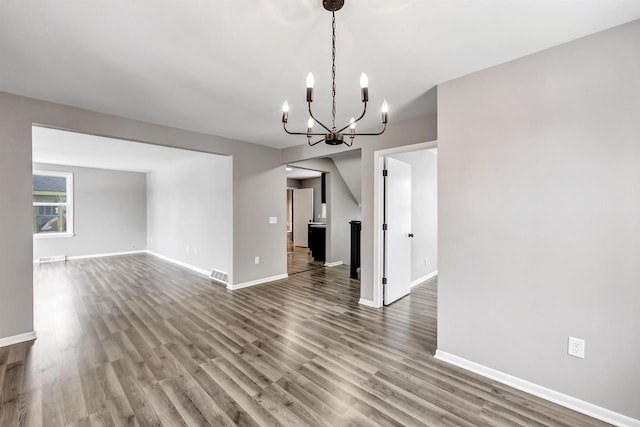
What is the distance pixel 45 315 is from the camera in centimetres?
340

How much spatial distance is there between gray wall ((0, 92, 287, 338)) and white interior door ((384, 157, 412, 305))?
94.8 inches

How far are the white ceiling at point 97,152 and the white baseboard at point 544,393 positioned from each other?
17.6 feet

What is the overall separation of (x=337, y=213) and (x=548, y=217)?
476 centimetres

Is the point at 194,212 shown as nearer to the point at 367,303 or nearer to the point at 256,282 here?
the point at 256,282

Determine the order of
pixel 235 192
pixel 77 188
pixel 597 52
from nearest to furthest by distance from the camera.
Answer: pixel 597 52 < pixel 235 192 < pixel 77 188

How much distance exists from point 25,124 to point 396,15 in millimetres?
3733

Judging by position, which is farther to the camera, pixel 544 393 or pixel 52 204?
pixel 52 204

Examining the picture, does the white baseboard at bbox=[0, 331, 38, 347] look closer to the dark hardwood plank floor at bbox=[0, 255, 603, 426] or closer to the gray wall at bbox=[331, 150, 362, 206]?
the dark hardwood plank floor at bbox=[0, 255, 603, 426]

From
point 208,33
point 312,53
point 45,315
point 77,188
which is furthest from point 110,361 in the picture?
point 77,188

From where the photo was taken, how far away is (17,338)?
8.93ft

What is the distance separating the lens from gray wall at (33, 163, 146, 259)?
7.03 m

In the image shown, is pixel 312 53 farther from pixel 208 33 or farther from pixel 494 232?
pixel 494 232

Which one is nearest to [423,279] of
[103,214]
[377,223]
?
[377,223]

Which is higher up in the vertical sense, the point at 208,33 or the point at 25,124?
the point at 208,33
